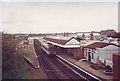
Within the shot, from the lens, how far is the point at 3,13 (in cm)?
366

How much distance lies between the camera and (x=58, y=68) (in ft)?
12.6

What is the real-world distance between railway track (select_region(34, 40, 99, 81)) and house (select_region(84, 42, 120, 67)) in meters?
0.31

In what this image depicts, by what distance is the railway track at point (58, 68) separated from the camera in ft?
12.2

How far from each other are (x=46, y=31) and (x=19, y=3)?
0.68 m

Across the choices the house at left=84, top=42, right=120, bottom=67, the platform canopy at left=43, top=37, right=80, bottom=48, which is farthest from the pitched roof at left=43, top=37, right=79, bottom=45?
the house at left=84, top=42, right=120, bottom=67

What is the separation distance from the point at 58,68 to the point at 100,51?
81 cm

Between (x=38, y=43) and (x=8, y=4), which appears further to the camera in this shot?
(x=38, y=43)

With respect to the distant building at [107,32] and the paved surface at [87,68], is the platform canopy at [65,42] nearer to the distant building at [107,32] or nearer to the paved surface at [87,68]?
the paved surface at [87,68]

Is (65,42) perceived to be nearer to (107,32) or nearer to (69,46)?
(69,46)

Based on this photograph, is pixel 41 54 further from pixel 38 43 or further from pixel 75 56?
pixel 75 56

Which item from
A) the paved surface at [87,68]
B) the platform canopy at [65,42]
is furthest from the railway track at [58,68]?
the platform canopy at [65,42]

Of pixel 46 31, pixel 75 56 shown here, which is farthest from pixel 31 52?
pixel 75 56

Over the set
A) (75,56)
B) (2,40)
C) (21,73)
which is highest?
(2,40)

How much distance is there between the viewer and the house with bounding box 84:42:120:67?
3.56 metres
